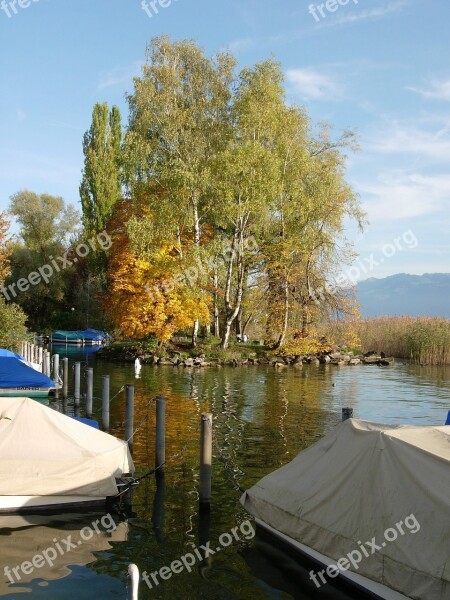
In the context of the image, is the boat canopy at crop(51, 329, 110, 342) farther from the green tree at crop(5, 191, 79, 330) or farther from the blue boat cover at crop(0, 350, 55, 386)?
the blue boat cover at crop(0, 350, 55, 386)

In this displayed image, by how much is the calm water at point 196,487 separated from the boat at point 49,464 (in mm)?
357

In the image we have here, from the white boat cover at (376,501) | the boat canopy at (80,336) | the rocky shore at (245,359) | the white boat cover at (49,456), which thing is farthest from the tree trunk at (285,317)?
the white boat cover at (376,501)

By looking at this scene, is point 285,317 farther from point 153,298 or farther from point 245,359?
point 153,298

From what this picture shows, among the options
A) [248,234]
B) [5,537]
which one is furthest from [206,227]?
[5,537]

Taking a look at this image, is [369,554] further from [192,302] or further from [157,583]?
[192,302]

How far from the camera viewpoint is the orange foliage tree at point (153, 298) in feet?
143

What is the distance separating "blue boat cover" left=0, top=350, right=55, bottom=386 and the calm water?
2763mm

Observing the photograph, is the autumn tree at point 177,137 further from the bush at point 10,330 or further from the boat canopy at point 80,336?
the boat canopy at point 80,336

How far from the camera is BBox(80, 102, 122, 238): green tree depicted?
211 feet

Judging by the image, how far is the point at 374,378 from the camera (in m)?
37.4

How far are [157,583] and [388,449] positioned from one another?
3868mm

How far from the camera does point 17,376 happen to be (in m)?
20.8

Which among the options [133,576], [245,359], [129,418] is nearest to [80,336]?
[245,359]

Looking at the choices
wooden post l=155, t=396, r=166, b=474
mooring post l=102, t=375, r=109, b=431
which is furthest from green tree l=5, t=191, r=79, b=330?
wooden post l=155, t=396, r=166, b=474
